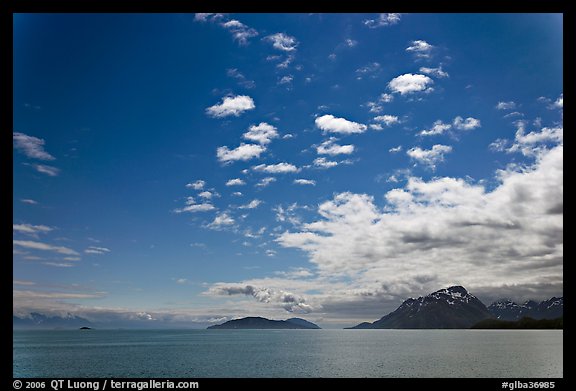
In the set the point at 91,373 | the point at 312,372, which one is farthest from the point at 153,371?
the point at 312,372

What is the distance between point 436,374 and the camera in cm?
5653
